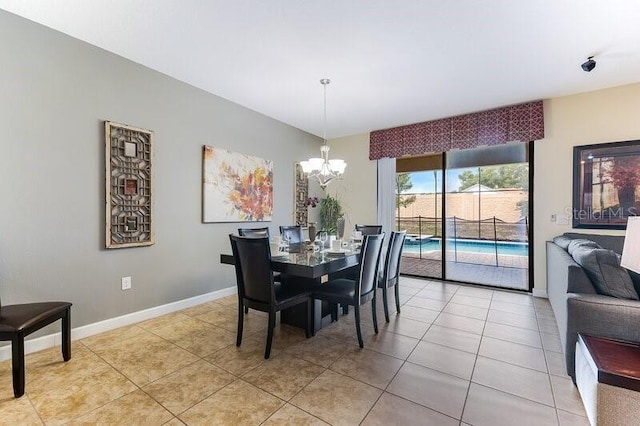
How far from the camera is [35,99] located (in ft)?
7.78

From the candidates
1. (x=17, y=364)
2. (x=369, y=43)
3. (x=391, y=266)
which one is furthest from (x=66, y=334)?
(x=369, y=43)

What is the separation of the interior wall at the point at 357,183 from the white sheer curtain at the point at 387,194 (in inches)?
5.0

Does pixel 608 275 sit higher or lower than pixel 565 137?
lower

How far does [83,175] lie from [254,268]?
1831 millimetres

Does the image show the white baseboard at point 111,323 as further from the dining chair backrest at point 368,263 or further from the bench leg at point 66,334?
the dining chair backrest at point 368,263

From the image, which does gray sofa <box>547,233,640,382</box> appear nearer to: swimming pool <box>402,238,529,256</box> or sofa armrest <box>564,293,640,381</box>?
sofa armrest <box>564,293,640,381</box>

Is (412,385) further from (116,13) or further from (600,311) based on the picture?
(116,13)

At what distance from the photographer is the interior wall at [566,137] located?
3453mm

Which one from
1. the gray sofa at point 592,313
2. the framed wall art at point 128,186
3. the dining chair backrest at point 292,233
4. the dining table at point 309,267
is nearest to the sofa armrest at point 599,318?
the gray sofa at point 592,313

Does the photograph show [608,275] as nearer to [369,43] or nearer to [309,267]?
[309,267]

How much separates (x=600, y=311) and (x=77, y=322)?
399cm

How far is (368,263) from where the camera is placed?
8.55 feet

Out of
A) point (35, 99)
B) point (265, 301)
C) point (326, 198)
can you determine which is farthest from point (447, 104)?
point (35, 99)

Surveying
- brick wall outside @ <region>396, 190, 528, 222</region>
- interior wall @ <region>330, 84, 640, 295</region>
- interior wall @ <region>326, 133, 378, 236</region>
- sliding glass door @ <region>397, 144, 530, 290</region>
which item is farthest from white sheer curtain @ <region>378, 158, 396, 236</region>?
interior wall @ <region>330, 84, 640, 295</region>
